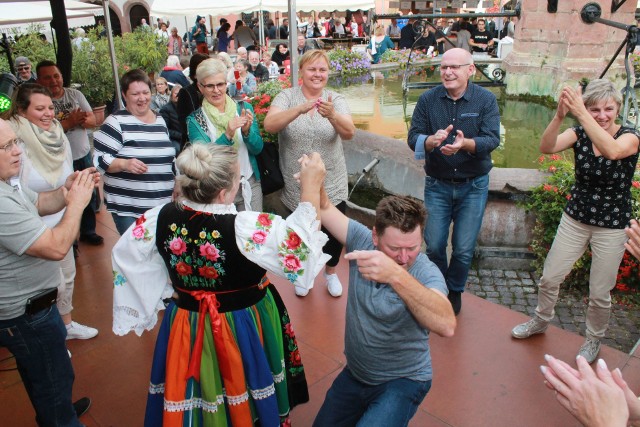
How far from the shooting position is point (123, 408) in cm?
318

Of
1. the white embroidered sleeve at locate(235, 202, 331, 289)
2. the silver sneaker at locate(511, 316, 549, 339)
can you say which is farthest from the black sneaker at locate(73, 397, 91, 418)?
the silver sneaker at locate(511, 316, 549, 339)

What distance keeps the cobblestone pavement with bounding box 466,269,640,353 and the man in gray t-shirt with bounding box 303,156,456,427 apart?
218 centimetres

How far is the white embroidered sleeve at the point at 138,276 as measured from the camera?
2.32m

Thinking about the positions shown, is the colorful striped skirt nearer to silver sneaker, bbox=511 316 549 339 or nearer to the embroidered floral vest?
the embroidered floral vest

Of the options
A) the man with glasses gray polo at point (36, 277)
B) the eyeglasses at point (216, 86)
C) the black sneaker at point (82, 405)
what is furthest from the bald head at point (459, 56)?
the black sneaker at point (82, 405)

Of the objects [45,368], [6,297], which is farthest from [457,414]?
[6,297]

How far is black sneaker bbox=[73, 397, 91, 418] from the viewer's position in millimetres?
3119

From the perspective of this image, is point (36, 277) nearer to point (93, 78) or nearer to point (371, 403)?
point (371, 403)

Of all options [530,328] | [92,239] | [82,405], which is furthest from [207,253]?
[92,239]

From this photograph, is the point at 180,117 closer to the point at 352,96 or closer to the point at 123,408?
the point at 123,408

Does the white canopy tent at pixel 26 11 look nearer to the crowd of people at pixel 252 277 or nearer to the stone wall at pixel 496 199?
the crowd of people at pixel 252 277

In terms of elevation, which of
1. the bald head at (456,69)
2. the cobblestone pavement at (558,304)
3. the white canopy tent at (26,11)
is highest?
the white canopy tent at (26,11)

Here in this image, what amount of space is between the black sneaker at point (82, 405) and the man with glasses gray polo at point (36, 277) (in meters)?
0.37

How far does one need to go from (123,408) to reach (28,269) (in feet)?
3.95
